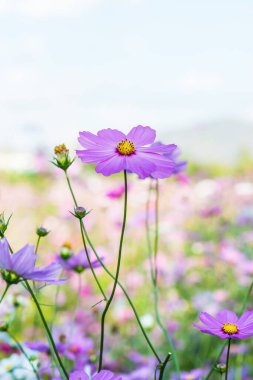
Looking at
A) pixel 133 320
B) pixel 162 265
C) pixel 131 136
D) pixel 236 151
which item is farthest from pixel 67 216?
pixel 236 151

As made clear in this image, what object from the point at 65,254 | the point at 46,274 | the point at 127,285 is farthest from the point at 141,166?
the point at 127,285

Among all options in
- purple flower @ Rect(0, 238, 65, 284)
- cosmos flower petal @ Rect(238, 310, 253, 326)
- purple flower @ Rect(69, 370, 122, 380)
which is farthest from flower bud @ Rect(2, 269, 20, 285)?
cosmos flower petal @ Rect(238, 310, 253, 326)

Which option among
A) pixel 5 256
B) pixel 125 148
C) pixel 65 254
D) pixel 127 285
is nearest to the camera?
pixel 5 256

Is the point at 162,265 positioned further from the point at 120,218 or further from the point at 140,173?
the point at 140,173

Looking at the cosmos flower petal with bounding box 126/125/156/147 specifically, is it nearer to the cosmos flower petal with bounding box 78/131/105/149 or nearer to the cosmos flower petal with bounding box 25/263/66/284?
the cosmos flower petal with bounding box 78/131/105/149

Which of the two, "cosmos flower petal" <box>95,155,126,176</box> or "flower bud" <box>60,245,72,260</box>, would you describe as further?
"flower bud" <box>60,245,72,260</box>

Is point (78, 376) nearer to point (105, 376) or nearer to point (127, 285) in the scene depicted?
point (105, 376)
